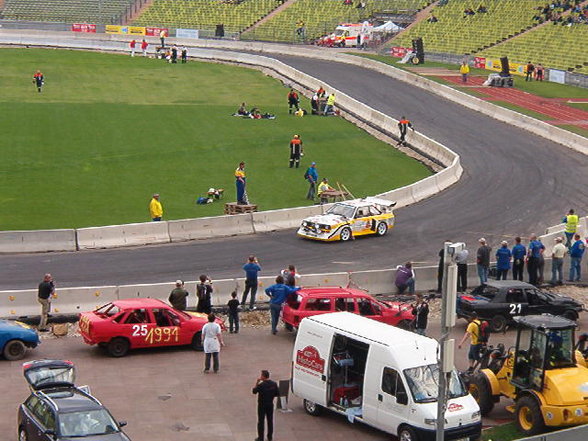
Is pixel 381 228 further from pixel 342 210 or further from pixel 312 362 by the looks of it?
pixel 312 362

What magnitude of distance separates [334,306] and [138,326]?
4541mm

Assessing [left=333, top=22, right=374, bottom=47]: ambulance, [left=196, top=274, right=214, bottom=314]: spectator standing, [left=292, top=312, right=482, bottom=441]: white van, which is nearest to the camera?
[left=292, top=312, right=482, bottom=441]: white van

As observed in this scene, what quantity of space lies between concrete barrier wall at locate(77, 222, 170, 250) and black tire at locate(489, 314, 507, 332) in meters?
12.0

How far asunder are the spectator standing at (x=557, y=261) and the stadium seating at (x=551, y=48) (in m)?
43.7

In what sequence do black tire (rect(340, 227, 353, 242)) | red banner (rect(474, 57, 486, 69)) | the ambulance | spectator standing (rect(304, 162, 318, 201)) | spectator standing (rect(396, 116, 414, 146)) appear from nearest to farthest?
1. black tire (rect(340, 227, 353, 242))
2. spectator standing (rect(304, 162, 318, 201))
3. spectator standing (rect(396, 116, 414, 146))
4. red banner (rect(474, 57, 486, 69))
5. the ambulance

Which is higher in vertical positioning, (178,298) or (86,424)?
(86,424)

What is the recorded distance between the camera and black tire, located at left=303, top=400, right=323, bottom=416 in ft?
68.1

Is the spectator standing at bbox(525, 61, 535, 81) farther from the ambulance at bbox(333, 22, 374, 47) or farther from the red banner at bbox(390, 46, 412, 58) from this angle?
the ambulance at bbox(333, 22, 374, 47)

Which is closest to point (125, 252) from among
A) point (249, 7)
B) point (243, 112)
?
point (243, 112)

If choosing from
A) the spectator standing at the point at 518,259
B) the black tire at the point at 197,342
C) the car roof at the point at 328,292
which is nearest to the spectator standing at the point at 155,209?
the car roof at the point at 328,292

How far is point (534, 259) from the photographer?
3097 cm

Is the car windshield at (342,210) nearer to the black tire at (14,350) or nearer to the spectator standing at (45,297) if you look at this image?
the spectator standing at (45,297)

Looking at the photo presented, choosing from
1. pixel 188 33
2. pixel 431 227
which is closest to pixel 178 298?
pixel 431 227

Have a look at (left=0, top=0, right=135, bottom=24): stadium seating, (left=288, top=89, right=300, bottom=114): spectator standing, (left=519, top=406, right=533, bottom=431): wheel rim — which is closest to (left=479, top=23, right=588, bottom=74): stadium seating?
(left=288, top=89, right=300, bottom=114): spectator standing
